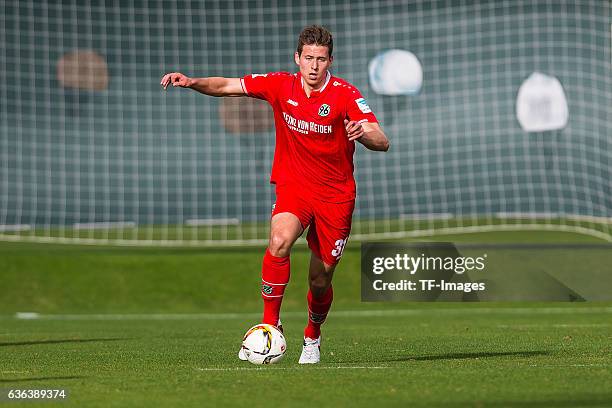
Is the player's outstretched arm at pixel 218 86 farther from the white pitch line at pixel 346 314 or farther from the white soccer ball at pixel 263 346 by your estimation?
the white pitch line at pixel 346 314

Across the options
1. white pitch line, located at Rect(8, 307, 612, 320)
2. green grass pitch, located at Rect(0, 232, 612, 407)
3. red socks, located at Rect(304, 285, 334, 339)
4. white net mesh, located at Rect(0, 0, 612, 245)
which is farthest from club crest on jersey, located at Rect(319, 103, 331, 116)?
white net mesh, located at Rect(0, 0, 612, 245)

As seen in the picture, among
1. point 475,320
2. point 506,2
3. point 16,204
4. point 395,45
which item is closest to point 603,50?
point 506,2

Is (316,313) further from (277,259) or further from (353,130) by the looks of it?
(353,130)

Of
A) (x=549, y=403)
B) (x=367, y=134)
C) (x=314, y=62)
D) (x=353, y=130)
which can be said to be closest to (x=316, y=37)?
(x=314, y=62)

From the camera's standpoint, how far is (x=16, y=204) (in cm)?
2431

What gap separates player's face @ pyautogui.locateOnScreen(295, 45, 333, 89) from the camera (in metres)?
9.00

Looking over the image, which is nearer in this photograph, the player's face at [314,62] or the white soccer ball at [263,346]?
the white soccer ball at [263,346]

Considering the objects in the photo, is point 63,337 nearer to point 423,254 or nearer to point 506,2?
point 423,254

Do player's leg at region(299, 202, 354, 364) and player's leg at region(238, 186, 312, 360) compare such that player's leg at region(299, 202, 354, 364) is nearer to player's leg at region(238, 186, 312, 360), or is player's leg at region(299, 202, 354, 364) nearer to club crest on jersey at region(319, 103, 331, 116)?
player's leg at region(238, 186, 312, 360)

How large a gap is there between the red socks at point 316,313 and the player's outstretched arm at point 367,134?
4.62 feet

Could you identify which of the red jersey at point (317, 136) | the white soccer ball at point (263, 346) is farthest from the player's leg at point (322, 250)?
the white soccer ball at point (263, 346)

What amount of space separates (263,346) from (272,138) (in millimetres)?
16098

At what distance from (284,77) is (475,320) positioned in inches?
295

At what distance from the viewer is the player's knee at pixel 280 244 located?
29.2ft
